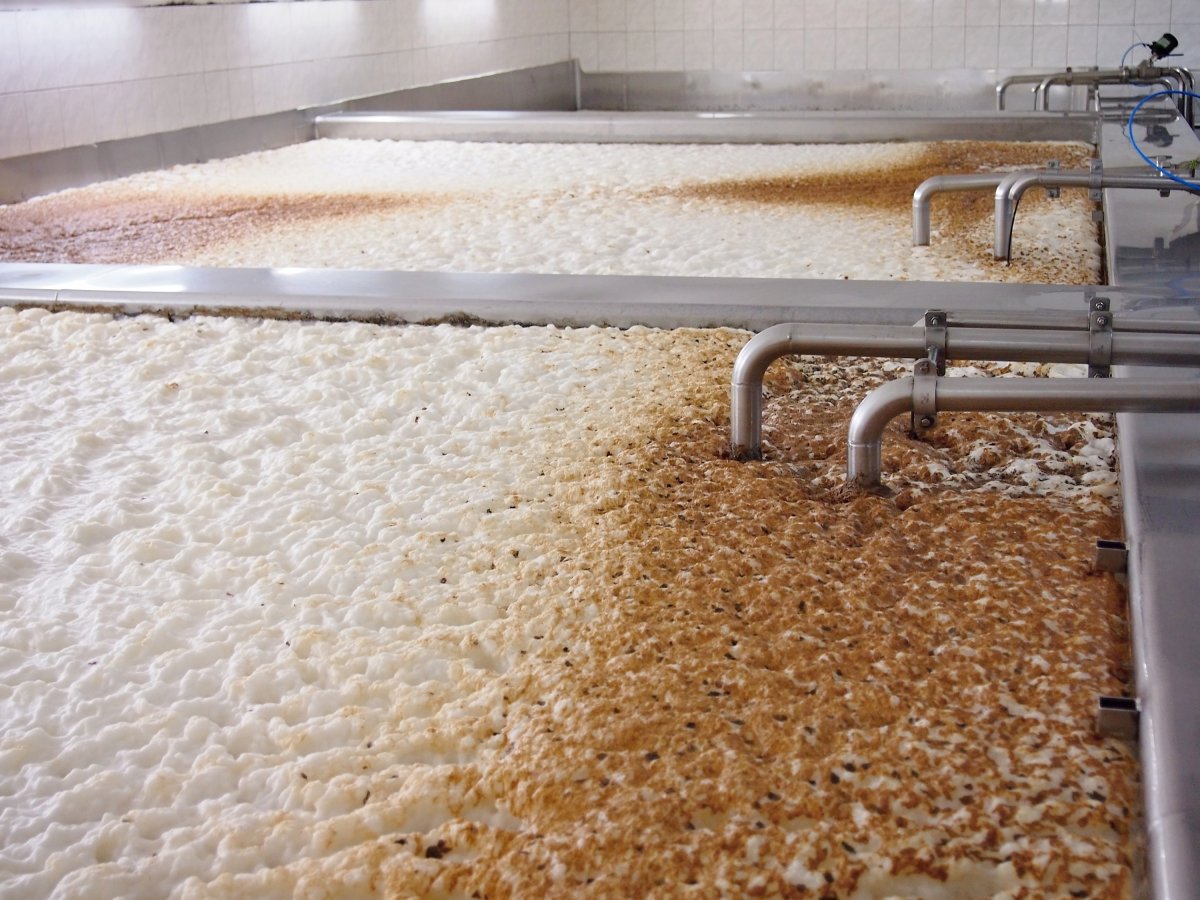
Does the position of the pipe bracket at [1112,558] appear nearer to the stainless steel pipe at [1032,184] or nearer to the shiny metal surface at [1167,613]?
the shiny metal surface at [1167,613]

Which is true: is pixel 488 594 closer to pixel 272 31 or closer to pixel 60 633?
pixel 60 633

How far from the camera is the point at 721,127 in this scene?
5.64 m

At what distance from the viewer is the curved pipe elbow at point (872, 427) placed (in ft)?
5.88

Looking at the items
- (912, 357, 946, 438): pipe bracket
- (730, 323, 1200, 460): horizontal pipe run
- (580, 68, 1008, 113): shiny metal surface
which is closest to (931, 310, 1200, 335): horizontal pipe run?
(730, 323, 1200, 460): horizontal pipe run

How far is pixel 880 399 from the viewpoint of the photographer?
1803mm

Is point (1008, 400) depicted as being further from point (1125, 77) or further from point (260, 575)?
point (1125, 77)

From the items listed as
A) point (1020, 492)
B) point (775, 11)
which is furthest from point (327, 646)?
point (775, 11)

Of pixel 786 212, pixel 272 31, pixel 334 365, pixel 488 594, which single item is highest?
pixel 272 31

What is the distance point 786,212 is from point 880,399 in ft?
7.51

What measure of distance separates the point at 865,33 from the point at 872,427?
7.26 metres

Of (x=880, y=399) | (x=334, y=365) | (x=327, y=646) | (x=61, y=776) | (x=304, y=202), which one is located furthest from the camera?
(x=304, y=202)

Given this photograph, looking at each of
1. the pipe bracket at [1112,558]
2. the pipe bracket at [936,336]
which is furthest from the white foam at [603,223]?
the pipe bracket at [1112,558]

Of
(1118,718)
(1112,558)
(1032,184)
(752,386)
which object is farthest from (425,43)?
(1118,718)

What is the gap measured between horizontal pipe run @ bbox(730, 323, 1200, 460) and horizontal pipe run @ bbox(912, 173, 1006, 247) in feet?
5.19
